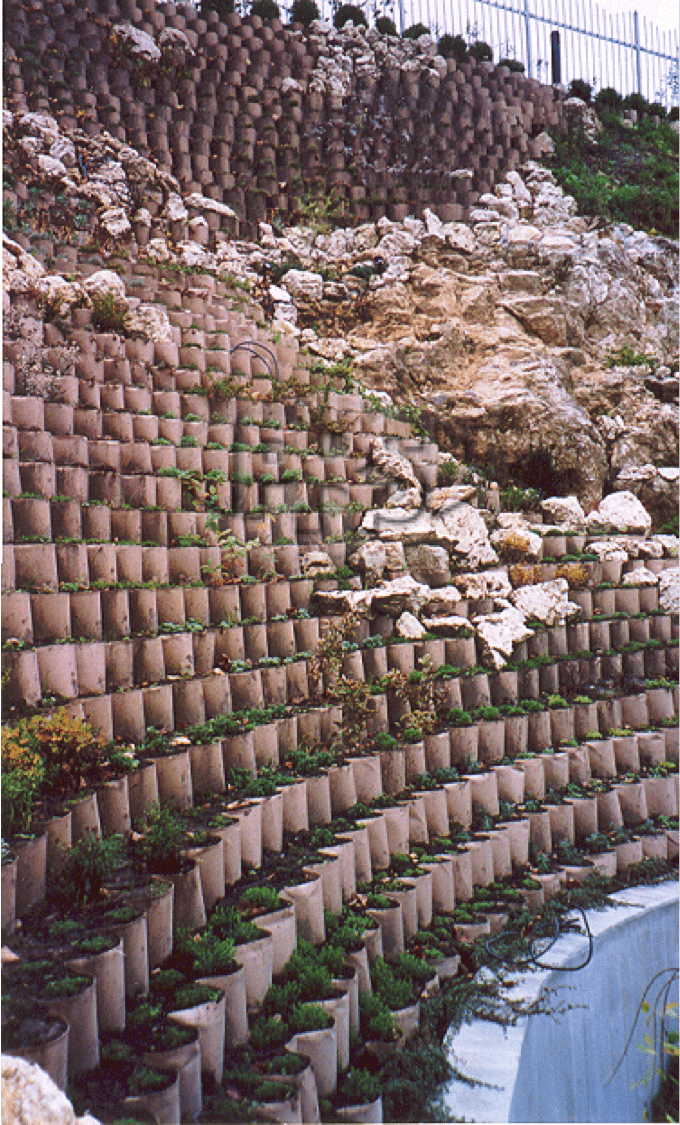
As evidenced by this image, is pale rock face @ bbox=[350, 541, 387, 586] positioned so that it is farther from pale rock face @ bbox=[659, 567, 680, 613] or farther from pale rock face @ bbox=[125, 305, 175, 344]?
pale rock face @ bbox=[659, 567, 680, 613]

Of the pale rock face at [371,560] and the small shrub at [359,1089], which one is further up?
the pale rock face at [371,560]

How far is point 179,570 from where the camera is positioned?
14.9ft

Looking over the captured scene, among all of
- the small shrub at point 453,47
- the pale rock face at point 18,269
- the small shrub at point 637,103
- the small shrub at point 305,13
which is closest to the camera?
the pale rock face at point 18,269

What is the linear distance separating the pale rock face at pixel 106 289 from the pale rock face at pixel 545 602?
3710 millimetres

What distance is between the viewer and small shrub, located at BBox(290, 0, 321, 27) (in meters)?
11.0

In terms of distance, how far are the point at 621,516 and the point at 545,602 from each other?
185cm

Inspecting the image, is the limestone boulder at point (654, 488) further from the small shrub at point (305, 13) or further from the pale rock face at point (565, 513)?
the small shrub at point (305, 13)

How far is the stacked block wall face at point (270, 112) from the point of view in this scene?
9.04 metres

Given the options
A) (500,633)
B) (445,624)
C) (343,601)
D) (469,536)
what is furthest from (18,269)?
(500,633)

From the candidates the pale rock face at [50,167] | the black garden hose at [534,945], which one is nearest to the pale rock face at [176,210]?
the pale rock face at [50,167]

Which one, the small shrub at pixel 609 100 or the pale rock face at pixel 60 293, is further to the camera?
the small shrub at pixel 609 100

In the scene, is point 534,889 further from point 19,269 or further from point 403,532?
point 19,269

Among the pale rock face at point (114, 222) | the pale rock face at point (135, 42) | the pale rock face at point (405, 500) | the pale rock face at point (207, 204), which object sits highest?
the pale rock face at point (135, 42)

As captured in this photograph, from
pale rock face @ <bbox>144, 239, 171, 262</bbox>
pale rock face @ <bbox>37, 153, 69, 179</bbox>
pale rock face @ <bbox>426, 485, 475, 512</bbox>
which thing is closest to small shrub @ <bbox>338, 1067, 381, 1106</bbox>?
pale rock face @ <bbox>426, 485, 475, 512</bbox>
